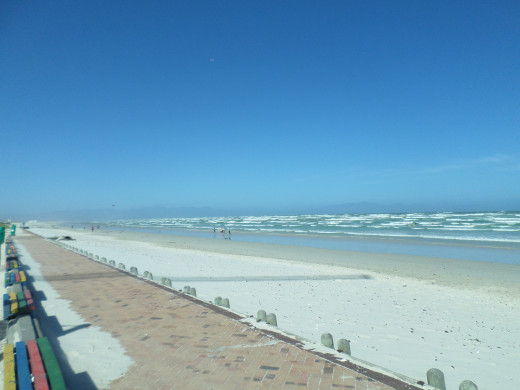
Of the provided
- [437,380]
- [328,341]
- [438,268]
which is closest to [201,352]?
[328,341]

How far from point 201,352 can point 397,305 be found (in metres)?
5.81

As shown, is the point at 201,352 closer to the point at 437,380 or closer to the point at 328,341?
the point at 328,341

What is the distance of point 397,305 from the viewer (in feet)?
27.8

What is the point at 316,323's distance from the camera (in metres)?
6.82

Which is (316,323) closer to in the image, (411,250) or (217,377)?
(217,377)

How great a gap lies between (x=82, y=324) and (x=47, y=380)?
95.9 inches

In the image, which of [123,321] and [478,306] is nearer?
[123,321]

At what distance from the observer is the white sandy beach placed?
534 centimetres

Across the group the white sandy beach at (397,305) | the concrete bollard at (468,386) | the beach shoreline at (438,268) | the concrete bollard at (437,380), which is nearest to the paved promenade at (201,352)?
the concrete bollard at (437,380)

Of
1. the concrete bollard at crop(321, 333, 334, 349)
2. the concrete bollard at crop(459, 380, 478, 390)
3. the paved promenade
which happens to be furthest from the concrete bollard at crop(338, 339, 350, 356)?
the concrete bollard at crop(459, 380, 478, 390)

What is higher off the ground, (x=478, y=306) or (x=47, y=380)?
(x=47, y=380)

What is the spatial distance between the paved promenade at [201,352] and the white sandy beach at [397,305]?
45.9 inches

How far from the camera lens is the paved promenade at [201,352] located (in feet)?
12.6

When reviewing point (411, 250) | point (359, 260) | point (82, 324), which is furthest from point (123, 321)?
point (411, 250)
